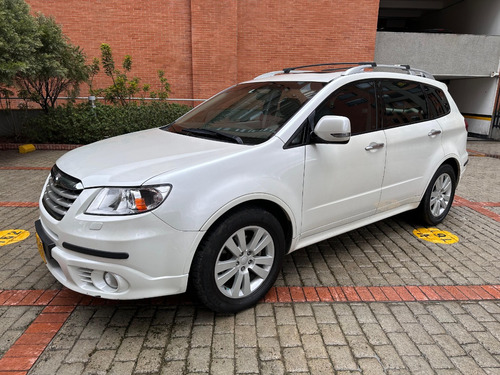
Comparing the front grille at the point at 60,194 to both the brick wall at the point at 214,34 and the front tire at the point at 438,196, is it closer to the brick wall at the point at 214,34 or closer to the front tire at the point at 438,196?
the front tire at the point at 438,196

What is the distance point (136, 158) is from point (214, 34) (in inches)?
408

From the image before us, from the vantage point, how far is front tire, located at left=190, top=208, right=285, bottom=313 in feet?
7.82

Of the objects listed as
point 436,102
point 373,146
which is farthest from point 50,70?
point 436,102

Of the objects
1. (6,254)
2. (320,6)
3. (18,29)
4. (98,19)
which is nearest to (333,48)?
(320,6)

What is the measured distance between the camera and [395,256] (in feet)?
12.1

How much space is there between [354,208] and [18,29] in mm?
7883

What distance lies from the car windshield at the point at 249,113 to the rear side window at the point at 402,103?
83 centimetres

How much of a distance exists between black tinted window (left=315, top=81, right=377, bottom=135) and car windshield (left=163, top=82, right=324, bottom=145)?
0.17 metres

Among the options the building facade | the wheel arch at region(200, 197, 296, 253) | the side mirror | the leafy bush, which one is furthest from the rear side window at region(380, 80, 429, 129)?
the building facade

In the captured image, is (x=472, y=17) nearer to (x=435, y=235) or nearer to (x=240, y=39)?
(x=240, y=39)

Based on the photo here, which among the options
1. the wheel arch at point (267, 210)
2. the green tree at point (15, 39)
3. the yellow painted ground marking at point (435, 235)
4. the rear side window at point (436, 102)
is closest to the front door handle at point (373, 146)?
the wheel arch at point (267, 210)

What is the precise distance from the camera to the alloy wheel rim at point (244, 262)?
251 centimetres

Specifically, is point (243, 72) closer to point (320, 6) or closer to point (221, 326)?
point (320, 6)

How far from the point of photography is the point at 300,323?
102 inches
